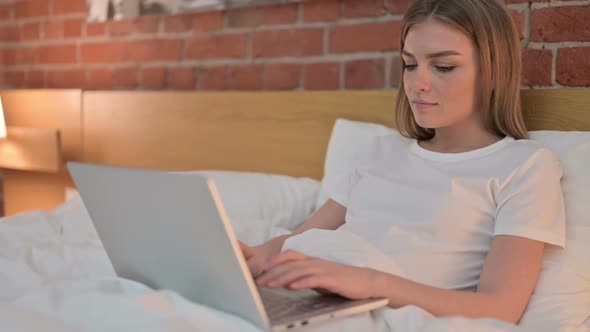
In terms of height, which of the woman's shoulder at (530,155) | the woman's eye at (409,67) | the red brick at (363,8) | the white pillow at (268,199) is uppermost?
the red brick at (363,8)

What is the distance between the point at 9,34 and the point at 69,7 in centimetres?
47

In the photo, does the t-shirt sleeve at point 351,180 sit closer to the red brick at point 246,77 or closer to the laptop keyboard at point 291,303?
the laptop keyboard at point 291,303

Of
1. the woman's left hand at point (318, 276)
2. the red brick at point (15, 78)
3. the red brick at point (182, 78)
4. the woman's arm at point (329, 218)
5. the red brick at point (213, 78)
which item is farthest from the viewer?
the red brick at point (15, 78)

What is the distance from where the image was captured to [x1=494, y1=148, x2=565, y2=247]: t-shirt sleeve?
109cm

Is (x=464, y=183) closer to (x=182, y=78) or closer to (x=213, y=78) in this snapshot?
(x=213, y=78)

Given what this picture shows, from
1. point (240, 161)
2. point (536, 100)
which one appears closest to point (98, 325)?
point (536, 100)

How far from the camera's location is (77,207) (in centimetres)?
169

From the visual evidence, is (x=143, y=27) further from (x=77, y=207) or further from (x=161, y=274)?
(x=161, y=274)

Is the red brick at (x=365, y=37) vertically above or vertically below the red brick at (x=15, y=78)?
above

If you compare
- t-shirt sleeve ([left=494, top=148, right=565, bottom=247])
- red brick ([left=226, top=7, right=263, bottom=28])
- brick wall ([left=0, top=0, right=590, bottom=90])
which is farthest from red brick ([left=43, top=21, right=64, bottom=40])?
t-shirt sleeve ([left=494, top=148, right=565, bottom=247])

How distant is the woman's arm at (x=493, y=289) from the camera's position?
0.98m

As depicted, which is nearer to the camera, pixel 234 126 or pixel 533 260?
pixel 533 260

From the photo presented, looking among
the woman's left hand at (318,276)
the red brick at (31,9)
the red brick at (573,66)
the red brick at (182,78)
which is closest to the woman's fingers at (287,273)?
the woman's left hand at (318,276)

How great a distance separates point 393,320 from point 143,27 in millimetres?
1933
